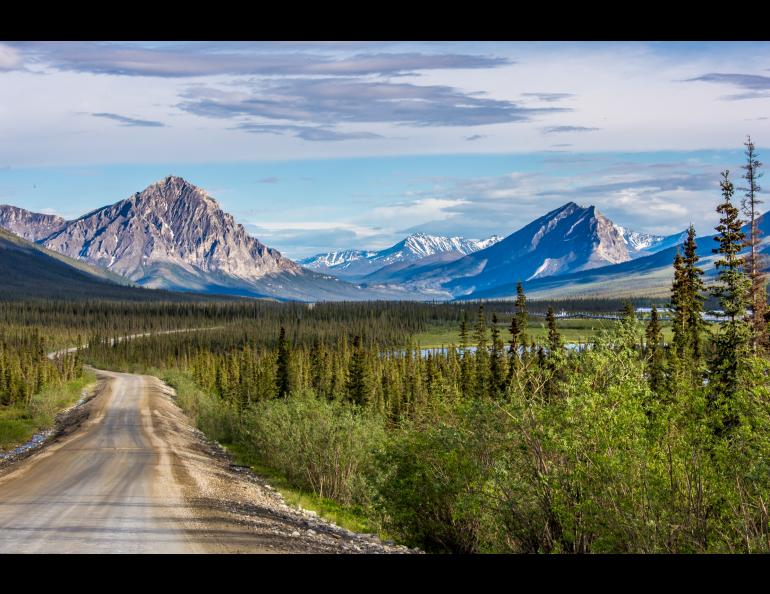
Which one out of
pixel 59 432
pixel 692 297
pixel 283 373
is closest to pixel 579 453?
pixel 692 297

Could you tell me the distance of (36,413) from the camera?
3452 inches

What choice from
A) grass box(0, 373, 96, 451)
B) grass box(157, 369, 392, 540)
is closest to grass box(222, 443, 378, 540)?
grass box(157, 369, 392, 540)

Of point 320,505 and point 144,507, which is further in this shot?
point 320,505

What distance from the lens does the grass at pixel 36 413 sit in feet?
215

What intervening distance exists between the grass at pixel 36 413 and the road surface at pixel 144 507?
13.7 meters

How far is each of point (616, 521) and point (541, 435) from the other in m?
4.23

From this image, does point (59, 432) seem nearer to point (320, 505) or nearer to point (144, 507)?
point (320, 505)

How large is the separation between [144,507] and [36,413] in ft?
227

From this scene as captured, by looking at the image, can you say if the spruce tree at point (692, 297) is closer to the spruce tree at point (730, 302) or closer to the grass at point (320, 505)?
the spruce tree at point (730, 302)

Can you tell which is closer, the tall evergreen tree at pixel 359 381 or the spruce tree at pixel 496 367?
the tall evergreen tree at pixel 359 381

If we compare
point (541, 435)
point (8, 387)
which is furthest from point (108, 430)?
point (8, 387)

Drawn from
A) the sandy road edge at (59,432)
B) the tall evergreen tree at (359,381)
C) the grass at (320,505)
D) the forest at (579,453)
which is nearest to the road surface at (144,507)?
the sandy road edge at (59,432)
